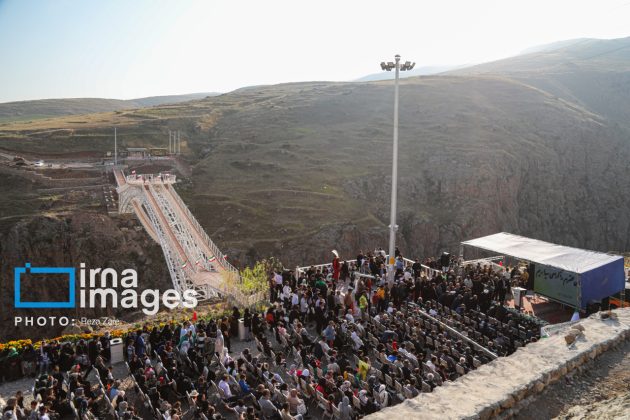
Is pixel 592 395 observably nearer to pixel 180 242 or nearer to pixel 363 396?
pixel 363 396

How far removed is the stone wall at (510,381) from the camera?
318 inches

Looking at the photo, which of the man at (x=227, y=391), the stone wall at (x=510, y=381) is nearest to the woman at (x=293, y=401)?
the man at (x=227, y=391)

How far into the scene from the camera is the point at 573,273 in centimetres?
1972

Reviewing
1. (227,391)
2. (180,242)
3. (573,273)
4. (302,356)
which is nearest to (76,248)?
(180,242)

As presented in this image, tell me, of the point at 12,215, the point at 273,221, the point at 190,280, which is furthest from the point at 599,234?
the point at 12,215

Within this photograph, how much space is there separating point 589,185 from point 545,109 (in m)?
18.7

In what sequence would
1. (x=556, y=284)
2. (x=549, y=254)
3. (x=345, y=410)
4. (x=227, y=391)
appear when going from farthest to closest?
(x=549, y=254)
(x=556, y=284)
(x=227, y=391)
(x=345, y=410)

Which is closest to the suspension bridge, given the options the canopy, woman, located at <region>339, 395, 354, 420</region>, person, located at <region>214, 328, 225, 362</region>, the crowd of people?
the crowd of people

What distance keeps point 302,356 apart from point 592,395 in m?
7.91

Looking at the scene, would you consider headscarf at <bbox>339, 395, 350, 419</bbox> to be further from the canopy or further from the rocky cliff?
the rocky cliff

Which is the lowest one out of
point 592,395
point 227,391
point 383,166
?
point 227,391

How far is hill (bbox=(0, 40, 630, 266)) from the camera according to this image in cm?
5684

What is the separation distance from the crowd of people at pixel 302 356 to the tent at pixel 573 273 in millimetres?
1524

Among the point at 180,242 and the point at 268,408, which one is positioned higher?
the point at 268,408
